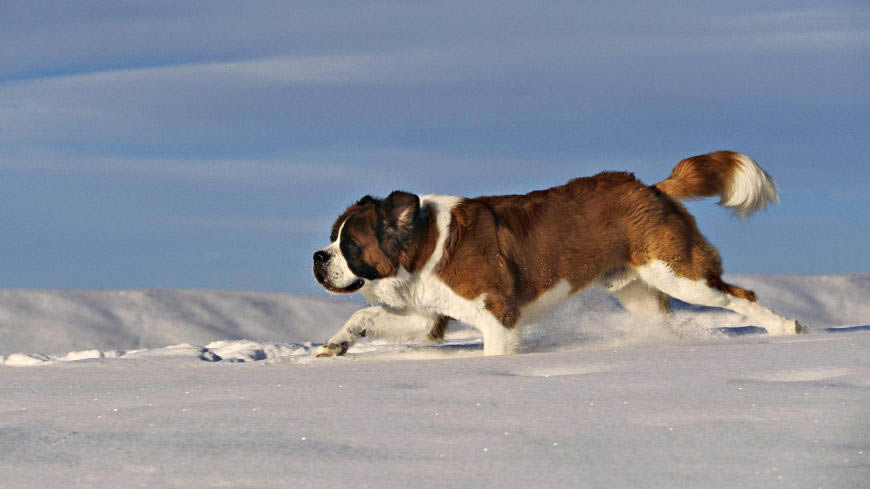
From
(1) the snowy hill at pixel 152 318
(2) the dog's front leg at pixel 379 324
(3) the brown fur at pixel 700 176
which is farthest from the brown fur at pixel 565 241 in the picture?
(1) the snowy hill at pixel 152 318

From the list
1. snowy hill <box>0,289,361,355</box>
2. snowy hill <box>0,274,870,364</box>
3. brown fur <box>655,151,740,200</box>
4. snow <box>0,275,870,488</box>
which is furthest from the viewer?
snowy hill <box>0,289,361,355</box>

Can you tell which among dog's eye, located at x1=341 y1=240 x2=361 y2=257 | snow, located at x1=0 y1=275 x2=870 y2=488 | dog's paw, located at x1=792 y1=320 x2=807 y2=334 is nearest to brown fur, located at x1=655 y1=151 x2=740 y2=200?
dog's paw, located at x1=792 y1=320 x2=807 y2=334

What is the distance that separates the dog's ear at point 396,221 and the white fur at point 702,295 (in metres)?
1.61

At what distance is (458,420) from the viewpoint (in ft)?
10.4

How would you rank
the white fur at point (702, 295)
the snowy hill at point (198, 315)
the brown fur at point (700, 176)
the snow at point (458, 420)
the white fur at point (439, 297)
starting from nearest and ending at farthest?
the snow at point (458, 420) < the white fur at point (439, 297) < the white fur at point (702, 295) < the brown fur at point (700, 176) < the snowy hill at point (198, 315)

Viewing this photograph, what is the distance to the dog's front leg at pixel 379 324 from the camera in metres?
5.64

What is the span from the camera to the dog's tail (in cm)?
607

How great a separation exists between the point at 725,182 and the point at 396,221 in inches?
98.6

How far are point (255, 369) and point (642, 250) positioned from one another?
264 cm

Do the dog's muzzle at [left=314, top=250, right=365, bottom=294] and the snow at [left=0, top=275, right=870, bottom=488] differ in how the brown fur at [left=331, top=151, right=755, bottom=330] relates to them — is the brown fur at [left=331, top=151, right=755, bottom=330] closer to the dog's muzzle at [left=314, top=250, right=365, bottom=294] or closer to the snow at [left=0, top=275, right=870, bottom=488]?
the dog's muzzle at [left=314, top=250, right=365, bottom=294]

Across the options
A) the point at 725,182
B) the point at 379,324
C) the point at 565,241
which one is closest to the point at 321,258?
the point at 379,324

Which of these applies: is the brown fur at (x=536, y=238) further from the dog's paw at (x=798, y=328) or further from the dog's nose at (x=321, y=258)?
the dog's paw at (x=798, y=328)

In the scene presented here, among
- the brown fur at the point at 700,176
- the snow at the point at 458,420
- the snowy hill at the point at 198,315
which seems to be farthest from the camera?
the snowy hill at the point at 198,315

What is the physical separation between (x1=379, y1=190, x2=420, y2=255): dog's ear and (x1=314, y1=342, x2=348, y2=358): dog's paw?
0.77 metres
